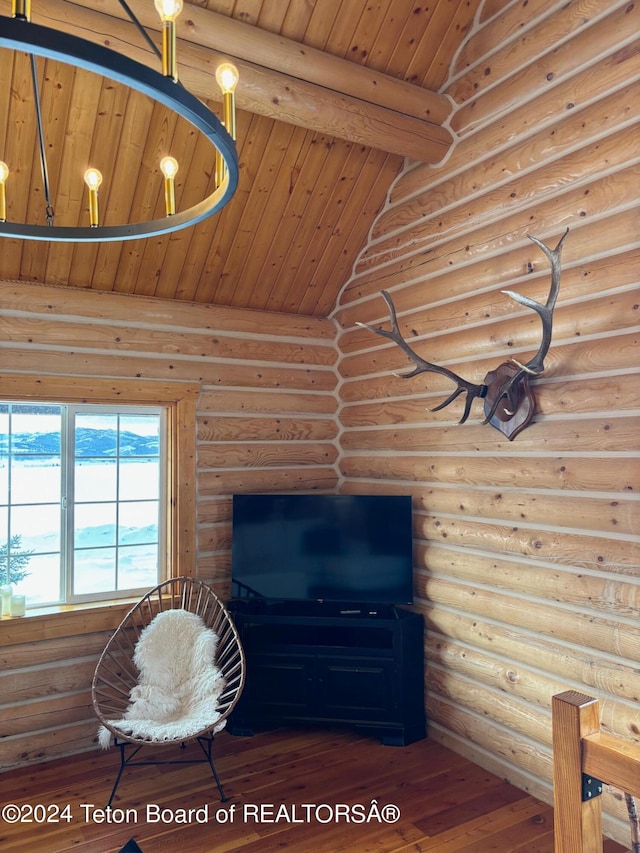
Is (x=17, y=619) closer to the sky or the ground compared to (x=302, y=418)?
closer to the ground

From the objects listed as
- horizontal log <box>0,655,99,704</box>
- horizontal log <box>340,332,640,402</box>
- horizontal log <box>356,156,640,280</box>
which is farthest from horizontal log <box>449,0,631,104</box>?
horizontal log <box>0,655,99,704</box>

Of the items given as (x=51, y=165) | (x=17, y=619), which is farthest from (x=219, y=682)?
(x=51, y=165)

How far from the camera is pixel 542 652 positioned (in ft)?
9.69

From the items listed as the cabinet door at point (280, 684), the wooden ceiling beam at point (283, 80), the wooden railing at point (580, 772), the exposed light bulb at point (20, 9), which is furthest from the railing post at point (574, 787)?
the wooden ceiling beam at point (283, 80)

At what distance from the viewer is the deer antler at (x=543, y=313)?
2.48 m

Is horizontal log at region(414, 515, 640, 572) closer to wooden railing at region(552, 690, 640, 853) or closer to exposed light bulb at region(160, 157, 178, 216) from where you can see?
wooden railing at region(552, 690, 640, 853)

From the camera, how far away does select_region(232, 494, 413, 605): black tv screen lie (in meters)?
3.71

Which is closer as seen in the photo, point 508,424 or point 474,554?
point 508,424

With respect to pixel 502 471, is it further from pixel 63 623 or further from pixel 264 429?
pixel 63 623

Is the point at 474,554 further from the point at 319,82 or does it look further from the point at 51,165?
the point at 51,165

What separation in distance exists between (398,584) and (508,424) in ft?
3.96

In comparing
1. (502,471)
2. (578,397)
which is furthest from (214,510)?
(578,397)

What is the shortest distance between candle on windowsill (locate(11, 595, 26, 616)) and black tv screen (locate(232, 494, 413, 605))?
1.18 meters

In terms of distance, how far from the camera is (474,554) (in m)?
3.36
